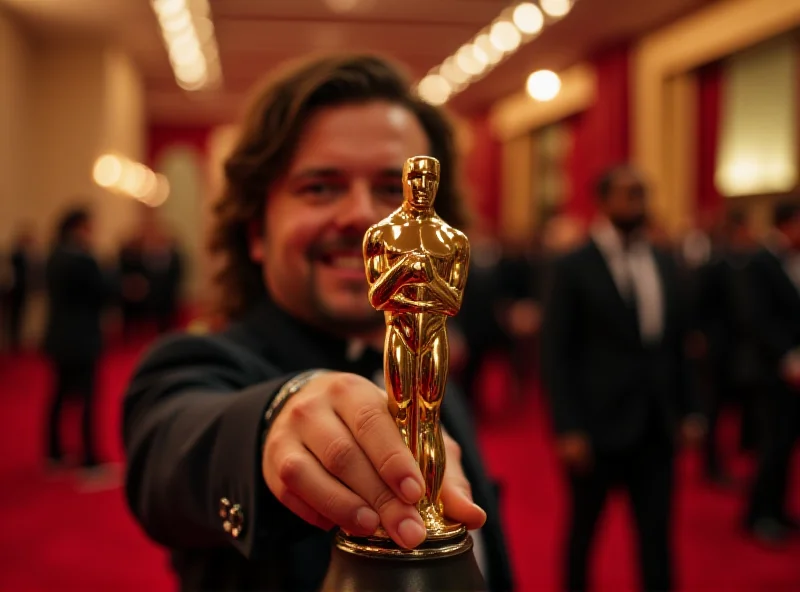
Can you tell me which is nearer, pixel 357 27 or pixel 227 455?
pixel 227 455

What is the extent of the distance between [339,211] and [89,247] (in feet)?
16.9

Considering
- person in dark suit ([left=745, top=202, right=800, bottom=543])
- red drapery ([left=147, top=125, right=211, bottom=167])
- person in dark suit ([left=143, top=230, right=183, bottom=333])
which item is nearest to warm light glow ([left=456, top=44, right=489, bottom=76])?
person in dark suit ([left=143, top=230, right=183, bottom=333])

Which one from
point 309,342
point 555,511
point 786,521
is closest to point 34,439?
point 555,511

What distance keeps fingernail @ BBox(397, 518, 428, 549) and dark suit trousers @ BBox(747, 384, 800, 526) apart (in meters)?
4.67

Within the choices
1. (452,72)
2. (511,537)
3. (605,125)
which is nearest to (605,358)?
(511,537)

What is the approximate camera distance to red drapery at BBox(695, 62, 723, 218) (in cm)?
1016

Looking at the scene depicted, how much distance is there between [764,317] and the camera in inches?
182

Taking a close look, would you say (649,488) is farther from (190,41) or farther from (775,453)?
(190,41)

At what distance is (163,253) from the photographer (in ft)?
43.0

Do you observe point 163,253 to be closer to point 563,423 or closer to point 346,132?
point 563,423

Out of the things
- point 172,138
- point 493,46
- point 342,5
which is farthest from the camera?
point 172,138

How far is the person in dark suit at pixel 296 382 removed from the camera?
58 centimetres

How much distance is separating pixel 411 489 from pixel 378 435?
0.05m

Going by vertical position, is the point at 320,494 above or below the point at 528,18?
below
